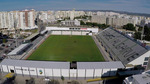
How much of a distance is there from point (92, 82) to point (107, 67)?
8.07ft

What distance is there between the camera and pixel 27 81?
486 inches

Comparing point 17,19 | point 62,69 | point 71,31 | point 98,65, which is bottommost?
point 62,69

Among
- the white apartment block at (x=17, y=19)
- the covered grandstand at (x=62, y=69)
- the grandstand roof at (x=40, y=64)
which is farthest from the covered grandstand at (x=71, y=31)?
the covered grandstand at (x=62, y=69)

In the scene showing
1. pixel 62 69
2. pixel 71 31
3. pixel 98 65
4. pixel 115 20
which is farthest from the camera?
pixel 115 20

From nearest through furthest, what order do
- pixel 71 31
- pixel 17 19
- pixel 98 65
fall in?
pixel 98 65 < pixel 71 31 < pixel 17 19

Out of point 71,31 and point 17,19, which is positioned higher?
point 17,19

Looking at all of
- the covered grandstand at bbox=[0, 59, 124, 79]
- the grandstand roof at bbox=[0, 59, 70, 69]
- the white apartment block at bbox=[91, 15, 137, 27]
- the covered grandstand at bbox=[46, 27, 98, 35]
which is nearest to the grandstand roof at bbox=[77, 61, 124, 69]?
the covered grandstand at bbox=[0, 59, 124, 79]

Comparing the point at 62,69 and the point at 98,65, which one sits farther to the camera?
the point at 98,65

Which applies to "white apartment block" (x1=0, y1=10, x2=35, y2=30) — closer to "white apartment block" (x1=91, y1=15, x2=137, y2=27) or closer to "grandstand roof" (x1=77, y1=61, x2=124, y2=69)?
"white apartment block" (x1=91, y1=15, x2=137, y2=27)

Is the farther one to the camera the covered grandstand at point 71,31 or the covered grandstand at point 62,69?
the covered grandstand at point 71,31

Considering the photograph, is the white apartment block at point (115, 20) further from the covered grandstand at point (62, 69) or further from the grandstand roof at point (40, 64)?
the grandstand roof at point (40, 64)

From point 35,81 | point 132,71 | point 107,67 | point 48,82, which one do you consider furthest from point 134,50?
point 35,81

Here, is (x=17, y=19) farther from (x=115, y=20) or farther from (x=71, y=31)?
(x=115, y=20)

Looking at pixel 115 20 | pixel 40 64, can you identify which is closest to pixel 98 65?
pixel 40 64
